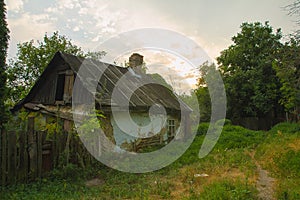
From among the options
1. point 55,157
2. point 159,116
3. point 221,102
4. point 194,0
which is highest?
point 194,0

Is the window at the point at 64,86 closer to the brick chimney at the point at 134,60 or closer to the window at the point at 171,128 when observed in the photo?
the window at the point at 171,128

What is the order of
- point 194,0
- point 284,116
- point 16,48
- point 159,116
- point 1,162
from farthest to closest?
point 16,48 → point 284,116 → point 159,116 → point 194,0 → point 1,162

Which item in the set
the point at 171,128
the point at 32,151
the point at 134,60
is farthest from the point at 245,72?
the point at 32,151

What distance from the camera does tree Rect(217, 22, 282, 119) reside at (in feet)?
63.4

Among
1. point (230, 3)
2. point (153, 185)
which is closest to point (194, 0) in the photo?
point (230, 3)

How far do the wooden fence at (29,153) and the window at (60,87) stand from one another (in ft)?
15.9

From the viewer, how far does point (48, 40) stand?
2341 cm

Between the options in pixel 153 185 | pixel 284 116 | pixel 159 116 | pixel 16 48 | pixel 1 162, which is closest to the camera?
pixel 1 162

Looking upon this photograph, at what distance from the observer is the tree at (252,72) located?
19328 millimetres

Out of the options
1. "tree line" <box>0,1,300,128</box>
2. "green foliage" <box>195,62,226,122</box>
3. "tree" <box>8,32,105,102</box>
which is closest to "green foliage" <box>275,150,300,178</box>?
"tree line" <box>0,1,300,128</box>

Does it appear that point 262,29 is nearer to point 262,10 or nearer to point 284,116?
point 284,116

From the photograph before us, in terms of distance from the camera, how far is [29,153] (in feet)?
17.7

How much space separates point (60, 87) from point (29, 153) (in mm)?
5785

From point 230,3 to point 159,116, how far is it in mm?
6133
